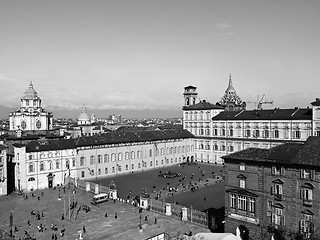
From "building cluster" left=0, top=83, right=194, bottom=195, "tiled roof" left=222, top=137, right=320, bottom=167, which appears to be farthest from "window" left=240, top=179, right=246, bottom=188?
"building cluster" left=0, top=83, right=194, bottom=195

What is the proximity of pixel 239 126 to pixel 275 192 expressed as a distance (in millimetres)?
50244

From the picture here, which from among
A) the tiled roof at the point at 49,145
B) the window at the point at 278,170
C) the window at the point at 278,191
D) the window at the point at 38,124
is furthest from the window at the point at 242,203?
the window at the point at 38,124

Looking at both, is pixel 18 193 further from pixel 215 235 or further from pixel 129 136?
pixel 215 235

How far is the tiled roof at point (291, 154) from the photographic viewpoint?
28.7 metres

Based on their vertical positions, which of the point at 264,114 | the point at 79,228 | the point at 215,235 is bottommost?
the point at 79,228

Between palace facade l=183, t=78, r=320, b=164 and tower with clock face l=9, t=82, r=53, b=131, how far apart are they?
124 feet

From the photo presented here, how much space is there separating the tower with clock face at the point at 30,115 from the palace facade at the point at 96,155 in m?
27.4

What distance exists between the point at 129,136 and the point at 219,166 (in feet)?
72.4

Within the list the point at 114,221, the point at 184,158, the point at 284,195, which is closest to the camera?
the point at 284,195

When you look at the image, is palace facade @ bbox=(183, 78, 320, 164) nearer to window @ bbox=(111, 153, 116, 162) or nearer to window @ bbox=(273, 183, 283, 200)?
window @ bbox=(111, 153, 116, 162)

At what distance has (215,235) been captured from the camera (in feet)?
89.8

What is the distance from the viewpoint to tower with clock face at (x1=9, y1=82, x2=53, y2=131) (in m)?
87.8

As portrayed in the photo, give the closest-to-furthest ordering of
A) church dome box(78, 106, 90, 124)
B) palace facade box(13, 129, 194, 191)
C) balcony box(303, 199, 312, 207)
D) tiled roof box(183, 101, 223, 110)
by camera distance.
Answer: balcony box(303, 199, 312, 207), palace facade box(13, 129, 194, 191), tiled roof box(183, 101, 223, 110), church dome box(78, 106, 90, 124)

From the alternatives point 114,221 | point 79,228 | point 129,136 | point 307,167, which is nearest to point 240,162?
point 307,167
